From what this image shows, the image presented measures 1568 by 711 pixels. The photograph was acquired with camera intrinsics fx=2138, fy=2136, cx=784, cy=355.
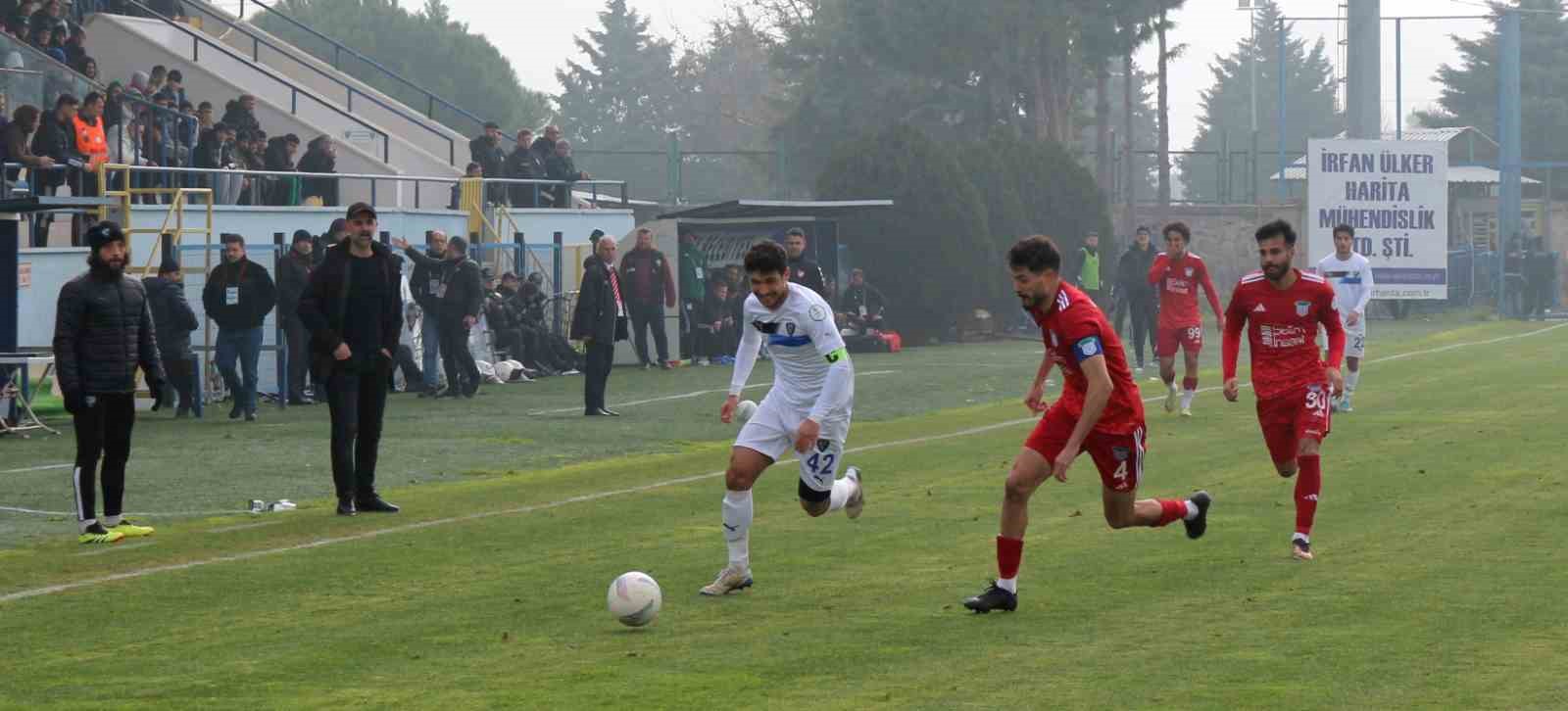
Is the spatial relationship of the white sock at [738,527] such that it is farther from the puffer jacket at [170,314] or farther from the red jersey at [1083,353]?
the puffer jacket at [170,314]

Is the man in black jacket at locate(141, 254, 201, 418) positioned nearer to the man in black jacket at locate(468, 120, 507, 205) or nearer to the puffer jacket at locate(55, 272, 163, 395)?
the puffer jacket at locate(55, 272, 163, 395)

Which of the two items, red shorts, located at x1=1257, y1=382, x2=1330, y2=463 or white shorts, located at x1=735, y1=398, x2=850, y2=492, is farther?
red shorts, located at x1=1257, y1=382, x2=1330, y2=463

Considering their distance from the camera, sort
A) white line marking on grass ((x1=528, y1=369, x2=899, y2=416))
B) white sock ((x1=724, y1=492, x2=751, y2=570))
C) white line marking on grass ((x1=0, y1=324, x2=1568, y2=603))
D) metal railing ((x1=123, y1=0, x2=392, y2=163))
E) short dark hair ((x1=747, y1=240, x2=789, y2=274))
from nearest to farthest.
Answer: white sock ((x1=724, y1=492, x2=751, y2=570)) → short dark hair ((x1=747, y1=240, x2=789, y2=274)) → white line marking on grass ((x1=0, y1=324, x2=1568, y2=603)) → white line marking on grass ((x1=528, y1=369, x2=899, y2=416)) → metal railing ((x1=123, y1=0, x2=392, y2=163))

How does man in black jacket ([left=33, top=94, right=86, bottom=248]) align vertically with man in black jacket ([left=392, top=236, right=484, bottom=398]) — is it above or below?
above

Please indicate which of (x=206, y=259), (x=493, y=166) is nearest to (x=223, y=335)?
(x=206, y=259)

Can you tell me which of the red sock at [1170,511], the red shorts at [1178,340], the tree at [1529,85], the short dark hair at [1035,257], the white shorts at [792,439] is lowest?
the red sock at [1170,511]

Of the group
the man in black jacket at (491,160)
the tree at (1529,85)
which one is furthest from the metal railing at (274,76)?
the tree at (1529,85)

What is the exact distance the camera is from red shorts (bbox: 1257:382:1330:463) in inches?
487

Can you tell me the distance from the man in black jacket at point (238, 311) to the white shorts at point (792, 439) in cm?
1311

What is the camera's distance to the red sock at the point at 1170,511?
11.1 meters

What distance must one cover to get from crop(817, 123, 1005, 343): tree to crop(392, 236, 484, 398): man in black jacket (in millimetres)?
15579

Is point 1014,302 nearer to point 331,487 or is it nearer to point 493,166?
point 493,166

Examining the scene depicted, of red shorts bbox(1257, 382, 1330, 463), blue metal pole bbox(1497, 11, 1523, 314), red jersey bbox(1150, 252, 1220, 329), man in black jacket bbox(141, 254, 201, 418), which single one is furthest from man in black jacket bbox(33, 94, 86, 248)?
blue metal pole bbox(1497, 11, 1523, 314)

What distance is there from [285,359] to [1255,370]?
15.2 m
